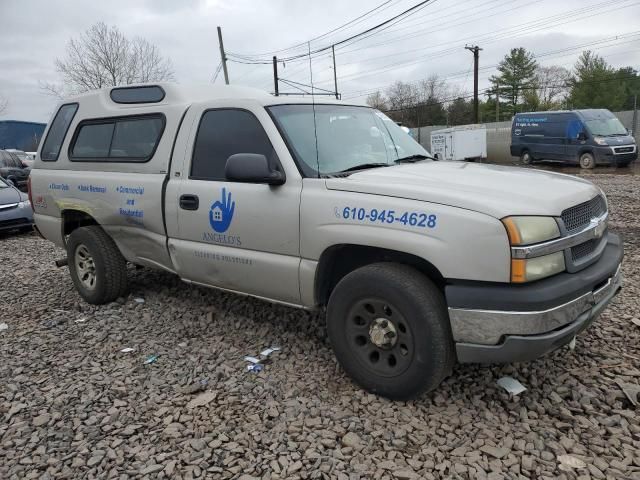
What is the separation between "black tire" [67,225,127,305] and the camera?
15.5 feet

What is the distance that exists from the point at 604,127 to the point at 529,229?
2056 centimetres

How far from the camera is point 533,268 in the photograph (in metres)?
2.54

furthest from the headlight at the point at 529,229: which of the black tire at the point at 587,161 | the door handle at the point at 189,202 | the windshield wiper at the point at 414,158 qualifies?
the black tire at the point at 587,161

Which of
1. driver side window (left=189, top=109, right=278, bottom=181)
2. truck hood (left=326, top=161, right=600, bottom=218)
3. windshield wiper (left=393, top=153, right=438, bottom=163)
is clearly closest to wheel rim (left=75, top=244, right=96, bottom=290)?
driver side window (left=189, top=109, right=278, bottom=181)

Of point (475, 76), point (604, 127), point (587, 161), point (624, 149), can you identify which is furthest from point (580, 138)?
point (475, 76)

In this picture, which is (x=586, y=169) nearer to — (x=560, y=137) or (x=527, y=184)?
(x=560, y=137)

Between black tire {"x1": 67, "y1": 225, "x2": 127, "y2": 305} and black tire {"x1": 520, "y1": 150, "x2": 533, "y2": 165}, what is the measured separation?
20.8 metres

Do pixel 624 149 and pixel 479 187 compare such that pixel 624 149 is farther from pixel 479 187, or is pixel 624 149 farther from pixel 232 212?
pixel 232 212

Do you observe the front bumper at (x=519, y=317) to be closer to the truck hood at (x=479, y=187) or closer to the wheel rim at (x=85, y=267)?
the truck hood at (x=479, y=187)

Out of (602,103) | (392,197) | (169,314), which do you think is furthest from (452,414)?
(602,103)

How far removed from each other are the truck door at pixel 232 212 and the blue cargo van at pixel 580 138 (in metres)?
19.3

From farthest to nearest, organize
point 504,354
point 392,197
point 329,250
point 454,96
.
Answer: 1. point 454,96
2. point 329,250
3. point 392,197
4. point 504,354

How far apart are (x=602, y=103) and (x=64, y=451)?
5475 cm

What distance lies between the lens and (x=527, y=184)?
3012mm
